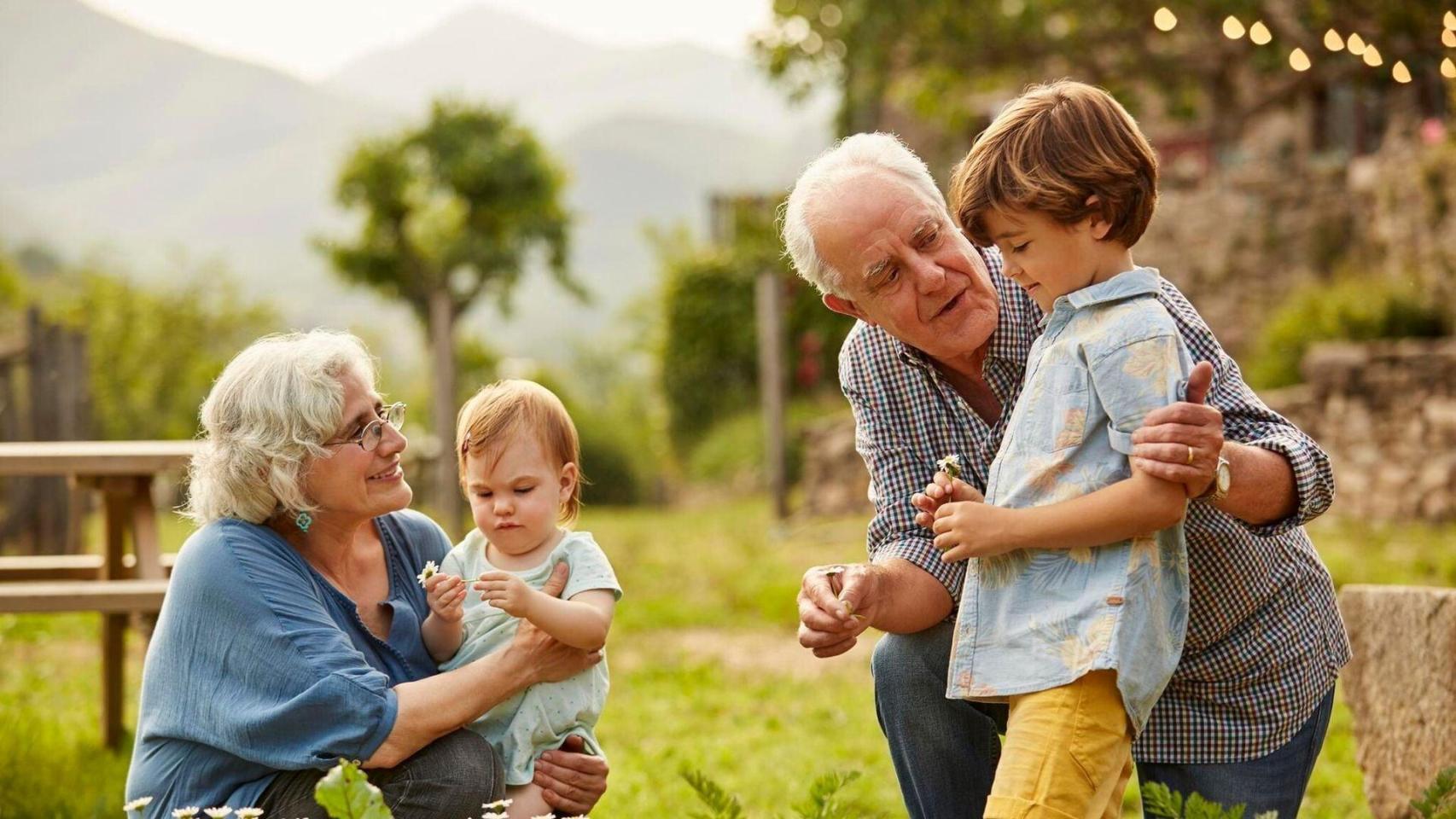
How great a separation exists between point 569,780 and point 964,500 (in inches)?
38.5

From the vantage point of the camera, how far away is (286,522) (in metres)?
2.78

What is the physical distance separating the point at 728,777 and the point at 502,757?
84.7 inches

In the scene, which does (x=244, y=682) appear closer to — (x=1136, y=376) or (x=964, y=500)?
(x=964, y=500)

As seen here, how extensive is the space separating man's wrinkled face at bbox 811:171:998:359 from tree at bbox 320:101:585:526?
1553cm

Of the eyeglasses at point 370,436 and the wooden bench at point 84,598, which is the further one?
the wooden bench at point 84,598

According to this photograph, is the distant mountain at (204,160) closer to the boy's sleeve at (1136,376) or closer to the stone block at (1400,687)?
the stone block at (1400,687)

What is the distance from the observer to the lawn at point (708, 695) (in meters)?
4.34

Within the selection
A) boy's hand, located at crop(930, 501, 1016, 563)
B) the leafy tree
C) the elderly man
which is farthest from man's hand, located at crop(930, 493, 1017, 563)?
the leafy tree

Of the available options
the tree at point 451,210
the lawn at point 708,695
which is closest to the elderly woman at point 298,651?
the lawn at point 708,695

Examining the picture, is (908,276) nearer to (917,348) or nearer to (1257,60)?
(917,348)

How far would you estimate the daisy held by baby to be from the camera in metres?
2.76

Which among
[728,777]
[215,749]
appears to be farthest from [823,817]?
[728,777]

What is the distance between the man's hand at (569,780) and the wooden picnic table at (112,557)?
210 cm

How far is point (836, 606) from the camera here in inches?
97.1
